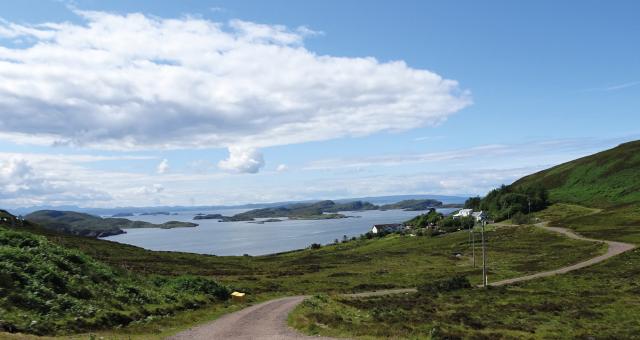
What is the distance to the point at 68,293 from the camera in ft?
104

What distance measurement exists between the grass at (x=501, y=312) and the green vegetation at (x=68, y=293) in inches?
438

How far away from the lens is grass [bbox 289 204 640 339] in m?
32.5

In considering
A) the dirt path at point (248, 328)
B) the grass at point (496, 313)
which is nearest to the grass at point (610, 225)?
the grass at point (496, 313)

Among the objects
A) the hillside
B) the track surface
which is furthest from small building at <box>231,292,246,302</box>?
the track surface

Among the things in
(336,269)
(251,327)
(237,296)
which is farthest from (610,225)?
(251,327)

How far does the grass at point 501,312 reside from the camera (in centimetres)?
3247

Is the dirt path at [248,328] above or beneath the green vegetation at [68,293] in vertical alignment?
beneath

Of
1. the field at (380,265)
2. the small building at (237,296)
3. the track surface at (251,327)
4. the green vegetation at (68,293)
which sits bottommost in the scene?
A: the field at (380,265)

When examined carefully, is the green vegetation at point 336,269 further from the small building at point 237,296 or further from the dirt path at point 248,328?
the dirt path at point 248,328

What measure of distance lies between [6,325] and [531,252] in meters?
115

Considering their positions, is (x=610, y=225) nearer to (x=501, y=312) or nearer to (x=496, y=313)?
(x=501, y=312)

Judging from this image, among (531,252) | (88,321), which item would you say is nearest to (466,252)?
(531,252)

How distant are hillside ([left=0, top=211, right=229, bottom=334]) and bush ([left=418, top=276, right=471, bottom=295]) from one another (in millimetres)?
29337

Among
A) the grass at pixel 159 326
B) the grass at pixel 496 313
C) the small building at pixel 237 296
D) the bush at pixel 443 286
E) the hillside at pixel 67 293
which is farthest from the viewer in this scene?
the bush at pixel 443 286
